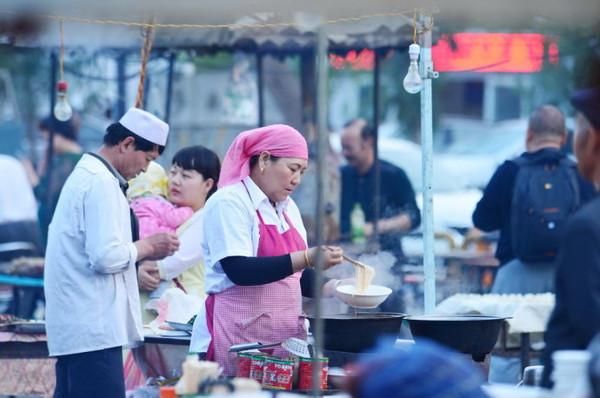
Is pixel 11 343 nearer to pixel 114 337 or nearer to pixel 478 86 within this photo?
pixel 114 337

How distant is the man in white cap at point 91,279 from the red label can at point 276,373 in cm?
91

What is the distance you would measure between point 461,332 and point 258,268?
37.0 inches

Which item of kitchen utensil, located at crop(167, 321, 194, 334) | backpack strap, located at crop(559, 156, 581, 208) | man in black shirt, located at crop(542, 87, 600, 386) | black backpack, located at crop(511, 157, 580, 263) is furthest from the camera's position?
backpack strap, located at crop(559, 156, 581, 208)

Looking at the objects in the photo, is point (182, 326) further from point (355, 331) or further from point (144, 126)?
point (355, 331)

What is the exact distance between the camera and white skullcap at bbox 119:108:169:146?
5.69 metres

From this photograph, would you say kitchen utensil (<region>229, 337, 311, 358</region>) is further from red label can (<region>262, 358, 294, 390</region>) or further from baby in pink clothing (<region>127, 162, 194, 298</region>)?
baby in pink clothing (<region>127, 162, 194, 298</region>)

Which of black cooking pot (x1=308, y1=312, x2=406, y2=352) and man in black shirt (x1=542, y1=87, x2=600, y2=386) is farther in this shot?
black cooking pot (x1=308, y1=312, x2=406, y2=352)

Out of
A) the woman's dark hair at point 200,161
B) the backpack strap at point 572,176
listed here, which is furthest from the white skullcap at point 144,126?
the backpack strap at point 572,176

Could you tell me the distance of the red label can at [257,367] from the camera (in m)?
4.93

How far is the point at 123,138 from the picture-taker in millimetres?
5707

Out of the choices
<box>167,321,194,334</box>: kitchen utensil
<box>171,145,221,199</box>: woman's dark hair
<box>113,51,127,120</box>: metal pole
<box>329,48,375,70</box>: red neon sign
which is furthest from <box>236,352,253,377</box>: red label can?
<box>113,51,127,120</box>: metal pole

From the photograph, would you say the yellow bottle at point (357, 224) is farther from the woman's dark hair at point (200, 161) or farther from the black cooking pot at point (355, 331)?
the black cooking pot at point (355, 331)

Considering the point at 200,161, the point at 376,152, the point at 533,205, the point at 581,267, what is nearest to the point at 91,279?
the point at 200,161

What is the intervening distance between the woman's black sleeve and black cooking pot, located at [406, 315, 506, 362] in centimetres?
69
